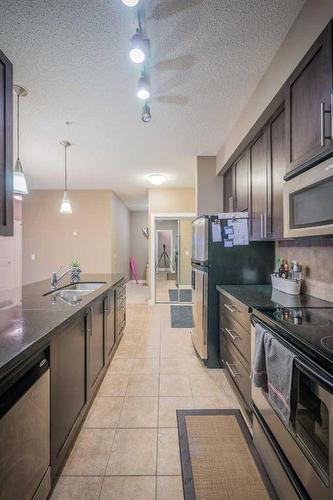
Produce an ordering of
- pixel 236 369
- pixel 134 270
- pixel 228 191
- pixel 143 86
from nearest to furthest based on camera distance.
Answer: pixel 143 86 → pixel 236 369 → pixel 228 191 → pixel 134 270

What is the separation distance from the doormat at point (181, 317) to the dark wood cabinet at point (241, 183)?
2.25m

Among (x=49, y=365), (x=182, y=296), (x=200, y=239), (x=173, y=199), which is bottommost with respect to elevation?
(x=182, y=296)

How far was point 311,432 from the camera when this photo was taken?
104 centimetres

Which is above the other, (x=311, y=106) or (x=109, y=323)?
(x=311, y=106)

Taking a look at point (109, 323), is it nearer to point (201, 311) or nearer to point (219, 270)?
point (201, 311)

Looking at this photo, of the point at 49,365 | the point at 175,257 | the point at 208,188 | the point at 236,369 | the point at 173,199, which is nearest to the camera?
the point at 49,365

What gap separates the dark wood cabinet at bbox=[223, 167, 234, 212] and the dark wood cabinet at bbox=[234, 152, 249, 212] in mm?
197

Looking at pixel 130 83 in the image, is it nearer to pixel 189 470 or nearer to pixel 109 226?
pixel 189 470

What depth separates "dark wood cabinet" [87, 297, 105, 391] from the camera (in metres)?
2.03

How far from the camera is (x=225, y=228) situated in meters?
2.72

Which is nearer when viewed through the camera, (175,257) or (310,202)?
(310,202)

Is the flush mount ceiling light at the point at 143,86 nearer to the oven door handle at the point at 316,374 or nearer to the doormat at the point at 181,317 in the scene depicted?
the oven door handle at the point at 316,374

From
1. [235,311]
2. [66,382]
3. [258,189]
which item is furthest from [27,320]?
[258,189]

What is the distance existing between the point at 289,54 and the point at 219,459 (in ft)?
8.27
